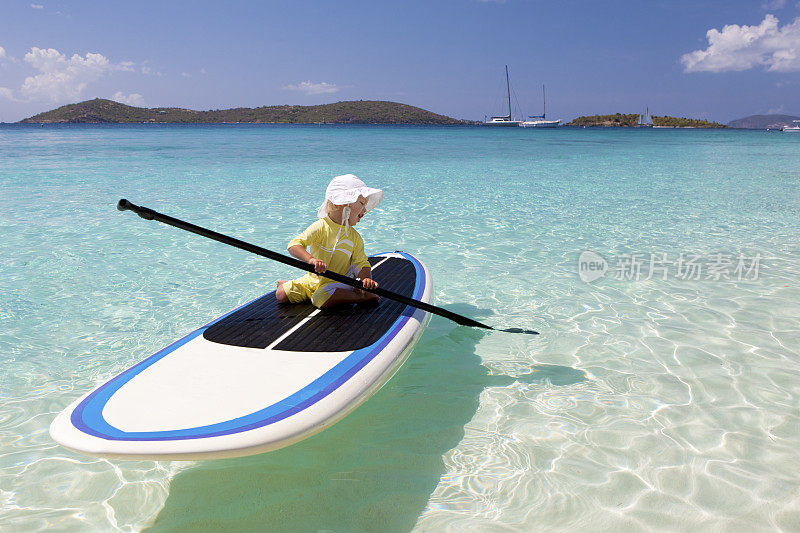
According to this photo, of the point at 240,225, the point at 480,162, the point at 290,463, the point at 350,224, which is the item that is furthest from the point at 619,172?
the point at 290,463

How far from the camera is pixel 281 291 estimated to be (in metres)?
4.20

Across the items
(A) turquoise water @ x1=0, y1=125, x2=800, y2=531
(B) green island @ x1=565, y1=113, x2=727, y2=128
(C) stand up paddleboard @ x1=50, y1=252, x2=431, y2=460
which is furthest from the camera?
(B) green island @ x1=565, y1=113, x2=727, y2=128

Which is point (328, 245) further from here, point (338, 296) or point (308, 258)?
point (338, 296)

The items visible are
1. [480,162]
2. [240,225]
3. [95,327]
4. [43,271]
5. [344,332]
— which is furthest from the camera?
[480,162]

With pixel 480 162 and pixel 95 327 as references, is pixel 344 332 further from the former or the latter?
pixel 480 162

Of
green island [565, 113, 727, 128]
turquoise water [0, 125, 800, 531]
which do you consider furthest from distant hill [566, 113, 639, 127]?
turquoise water [0, 125, 800, 531]

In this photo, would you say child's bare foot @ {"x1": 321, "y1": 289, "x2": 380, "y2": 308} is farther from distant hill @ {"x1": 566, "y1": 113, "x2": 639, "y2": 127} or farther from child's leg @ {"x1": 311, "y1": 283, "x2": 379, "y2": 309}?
distant hill @ {"x1": 566, "y1": 113, "x2": 639, "y2": 127}

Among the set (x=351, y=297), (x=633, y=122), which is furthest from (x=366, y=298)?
(x=633, y=122)

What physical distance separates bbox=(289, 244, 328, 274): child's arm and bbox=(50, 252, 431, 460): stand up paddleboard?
1.21 feet

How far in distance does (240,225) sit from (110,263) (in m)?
2.93

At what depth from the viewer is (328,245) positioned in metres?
4.11

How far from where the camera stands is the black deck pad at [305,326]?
339 centimetres

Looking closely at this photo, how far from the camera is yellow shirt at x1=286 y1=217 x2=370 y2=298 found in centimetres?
405

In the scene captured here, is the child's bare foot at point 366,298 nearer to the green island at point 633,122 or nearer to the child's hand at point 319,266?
the child's hand at point 319,266
